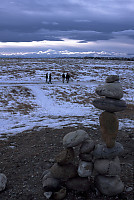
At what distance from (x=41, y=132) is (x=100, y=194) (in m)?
7.01

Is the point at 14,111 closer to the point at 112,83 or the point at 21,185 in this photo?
the point at 21,185

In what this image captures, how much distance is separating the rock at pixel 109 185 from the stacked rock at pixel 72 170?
1.57 feet

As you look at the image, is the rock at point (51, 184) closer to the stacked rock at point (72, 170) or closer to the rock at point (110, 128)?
the stacked rock at point (72, 170)

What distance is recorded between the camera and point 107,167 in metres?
6.70

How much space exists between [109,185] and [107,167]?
635 millimetres

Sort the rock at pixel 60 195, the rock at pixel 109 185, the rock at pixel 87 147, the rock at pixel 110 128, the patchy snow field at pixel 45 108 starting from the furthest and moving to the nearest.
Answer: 1. the patchy snow field at pixel 45 108
2. the rock at pixel 110 128
3. the rock at pixel 87 147
4. the rock at pixel 109 185
5. the rock at pixel 60 195

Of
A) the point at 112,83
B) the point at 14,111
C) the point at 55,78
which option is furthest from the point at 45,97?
the point at 112,83

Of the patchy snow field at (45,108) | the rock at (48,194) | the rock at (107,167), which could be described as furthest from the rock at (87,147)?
the patchy snow field at (45,108)

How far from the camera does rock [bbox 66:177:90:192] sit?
6.88 metres

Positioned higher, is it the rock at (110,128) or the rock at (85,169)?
the rock at (110,128)

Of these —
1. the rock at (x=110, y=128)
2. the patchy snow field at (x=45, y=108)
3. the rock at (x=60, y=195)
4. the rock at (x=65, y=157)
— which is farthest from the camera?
the patchy snow field at (x=45, y=108)

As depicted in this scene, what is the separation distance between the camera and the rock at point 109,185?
6.66 m

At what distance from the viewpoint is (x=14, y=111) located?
60.8 ft

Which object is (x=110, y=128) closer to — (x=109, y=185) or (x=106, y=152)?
(x=106, y=152)
